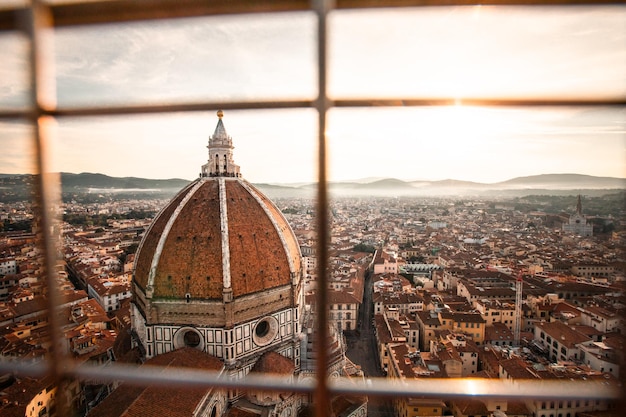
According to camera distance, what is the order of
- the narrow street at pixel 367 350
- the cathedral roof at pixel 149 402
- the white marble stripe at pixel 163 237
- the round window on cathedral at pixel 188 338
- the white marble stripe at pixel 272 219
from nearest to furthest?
the cathedral roof at pixel 149 402 → the round window on cathedral at pixel 188 338 → the white marble stripe at pixel 163 237 → the white marble stripe at pixel 272 219 → the narrow street at pixel 367 350

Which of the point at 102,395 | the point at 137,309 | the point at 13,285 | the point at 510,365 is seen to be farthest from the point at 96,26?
the point at 13,285

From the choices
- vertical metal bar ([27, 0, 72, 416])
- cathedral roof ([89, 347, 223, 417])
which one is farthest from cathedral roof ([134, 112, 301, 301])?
vertical metal bar ([27, 0, 72, 416])

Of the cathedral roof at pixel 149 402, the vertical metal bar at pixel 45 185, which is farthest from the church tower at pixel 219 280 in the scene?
the vertical metal bar at pixel 45 185

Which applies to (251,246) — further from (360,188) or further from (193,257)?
(360,188)

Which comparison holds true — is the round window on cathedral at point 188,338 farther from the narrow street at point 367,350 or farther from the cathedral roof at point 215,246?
the narrow street at point 367,350

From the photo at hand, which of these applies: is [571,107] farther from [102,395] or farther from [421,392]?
[102,395]

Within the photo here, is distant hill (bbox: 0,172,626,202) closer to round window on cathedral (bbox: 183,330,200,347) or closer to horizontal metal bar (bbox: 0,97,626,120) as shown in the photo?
horizontal metal bar (bbox: 0,97,626,120)
